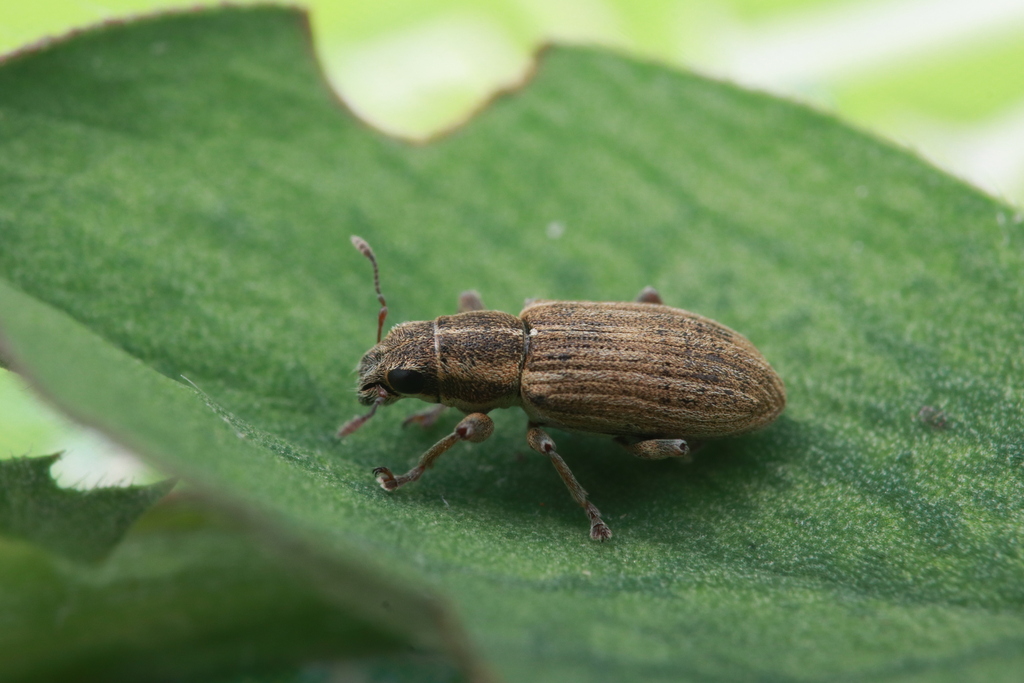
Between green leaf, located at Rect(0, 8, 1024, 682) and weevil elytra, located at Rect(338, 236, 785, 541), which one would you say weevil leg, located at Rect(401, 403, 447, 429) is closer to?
weevil elytra, located at Rect(338, 236, 785, 541)

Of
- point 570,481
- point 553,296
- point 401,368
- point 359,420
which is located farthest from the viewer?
point 553,296

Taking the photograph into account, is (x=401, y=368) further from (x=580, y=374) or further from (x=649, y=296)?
(x=649, y=296)

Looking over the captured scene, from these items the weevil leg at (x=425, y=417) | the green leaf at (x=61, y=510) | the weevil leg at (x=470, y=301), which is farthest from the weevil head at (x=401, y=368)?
the green leaf at (x=61, y=510)

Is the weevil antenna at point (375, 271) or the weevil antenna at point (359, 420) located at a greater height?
the weevil antenna at point (375, 271)

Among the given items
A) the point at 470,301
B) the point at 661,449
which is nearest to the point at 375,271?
the point at 470,301

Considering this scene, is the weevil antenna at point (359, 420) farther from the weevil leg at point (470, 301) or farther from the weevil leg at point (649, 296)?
the weevil leg at point (649, 296)

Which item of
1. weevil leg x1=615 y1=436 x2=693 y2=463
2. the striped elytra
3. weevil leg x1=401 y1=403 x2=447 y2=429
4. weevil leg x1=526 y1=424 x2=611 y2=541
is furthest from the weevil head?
weevil leg x1=615 y1=436 x2=693 y2=463
